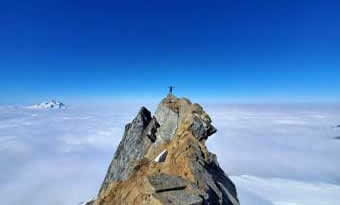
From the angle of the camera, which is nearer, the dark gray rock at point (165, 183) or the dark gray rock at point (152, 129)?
the dark gray rock at point (165, 183)

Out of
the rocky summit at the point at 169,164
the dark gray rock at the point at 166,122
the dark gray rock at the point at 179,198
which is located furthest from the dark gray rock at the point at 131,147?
the dark gray rock at the point at 179,198

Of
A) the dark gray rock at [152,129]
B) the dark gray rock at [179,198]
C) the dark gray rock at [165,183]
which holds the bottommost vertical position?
the dark gray rock at [179,198]

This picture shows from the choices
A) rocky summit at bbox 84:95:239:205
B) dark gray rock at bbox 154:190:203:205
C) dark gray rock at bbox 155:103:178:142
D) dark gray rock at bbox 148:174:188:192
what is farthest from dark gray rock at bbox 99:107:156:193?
dark gray rock at bbox 154:190:203:205

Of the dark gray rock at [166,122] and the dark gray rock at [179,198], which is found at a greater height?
the dark gray rock at [166,122]

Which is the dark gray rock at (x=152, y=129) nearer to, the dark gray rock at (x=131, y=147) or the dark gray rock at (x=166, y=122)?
the dark gray rock at (x=131, y=147)

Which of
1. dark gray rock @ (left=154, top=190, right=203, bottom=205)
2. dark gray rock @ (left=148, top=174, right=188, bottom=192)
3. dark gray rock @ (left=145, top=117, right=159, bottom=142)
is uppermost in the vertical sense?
dark gray rock @ (left=145, top=117, right=159, bottom=142)

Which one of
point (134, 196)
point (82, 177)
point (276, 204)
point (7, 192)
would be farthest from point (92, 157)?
point (134, 196)

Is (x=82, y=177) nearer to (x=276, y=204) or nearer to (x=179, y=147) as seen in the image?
(x=276, y=204)

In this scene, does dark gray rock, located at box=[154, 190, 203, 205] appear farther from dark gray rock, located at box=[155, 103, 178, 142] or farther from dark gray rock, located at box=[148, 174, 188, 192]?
dark gray rock, located at box=[155, 103, 178, 142]
